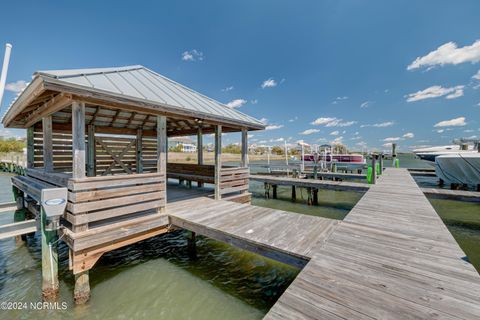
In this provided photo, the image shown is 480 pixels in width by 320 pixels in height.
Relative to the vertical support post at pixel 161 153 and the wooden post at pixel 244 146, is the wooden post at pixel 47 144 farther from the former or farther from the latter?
the wooden post at pixel 244 146

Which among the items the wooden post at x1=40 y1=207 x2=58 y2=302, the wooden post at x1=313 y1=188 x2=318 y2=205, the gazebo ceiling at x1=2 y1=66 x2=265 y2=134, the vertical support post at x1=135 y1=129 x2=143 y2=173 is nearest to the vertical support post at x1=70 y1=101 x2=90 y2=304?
the gazebo ceiling at x1=2 y1=66 x2=265 y2=134

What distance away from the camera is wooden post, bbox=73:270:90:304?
11.5ft

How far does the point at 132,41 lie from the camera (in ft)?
33.8

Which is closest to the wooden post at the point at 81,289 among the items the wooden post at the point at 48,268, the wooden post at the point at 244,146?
the wooden post at the point at 48,268

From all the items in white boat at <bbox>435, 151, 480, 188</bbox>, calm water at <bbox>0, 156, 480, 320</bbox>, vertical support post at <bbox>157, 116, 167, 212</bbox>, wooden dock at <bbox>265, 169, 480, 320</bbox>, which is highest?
vertical support post at <bbox>157, 116, 167, 212</bbox>

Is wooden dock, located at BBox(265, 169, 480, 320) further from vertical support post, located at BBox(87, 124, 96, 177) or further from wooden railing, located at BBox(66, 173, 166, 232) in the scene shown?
vertical support post, located at BBox(87, 124, 96, 177)

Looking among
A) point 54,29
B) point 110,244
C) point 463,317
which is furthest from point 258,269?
point 54,29

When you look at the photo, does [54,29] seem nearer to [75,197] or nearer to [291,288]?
[75,197]

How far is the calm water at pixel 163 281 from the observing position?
3414mm

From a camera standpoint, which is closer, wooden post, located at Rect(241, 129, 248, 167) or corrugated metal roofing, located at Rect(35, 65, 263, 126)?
corrugated metal roofing, located at Rect(35, 65, 263, 126)

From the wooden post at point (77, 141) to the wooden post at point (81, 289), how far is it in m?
1.78

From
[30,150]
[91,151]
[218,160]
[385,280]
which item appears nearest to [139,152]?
[91,151]

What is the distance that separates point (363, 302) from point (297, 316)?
664 mm

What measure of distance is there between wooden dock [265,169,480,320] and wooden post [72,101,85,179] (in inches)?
152
